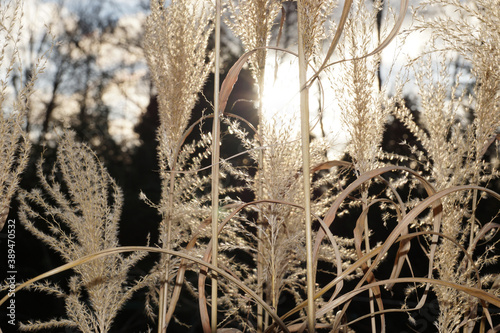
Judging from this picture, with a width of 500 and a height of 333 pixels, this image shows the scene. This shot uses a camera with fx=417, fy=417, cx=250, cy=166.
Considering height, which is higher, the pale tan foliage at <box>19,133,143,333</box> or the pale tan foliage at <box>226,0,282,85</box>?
the pale tan foliage at <box>226,0,282,85</box>

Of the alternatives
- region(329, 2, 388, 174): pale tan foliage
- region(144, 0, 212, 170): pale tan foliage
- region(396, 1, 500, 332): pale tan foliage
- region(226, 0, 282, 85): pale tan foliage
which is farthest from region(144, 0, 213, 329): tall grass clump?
region(396, 1, 500, 332): pale tan foliage

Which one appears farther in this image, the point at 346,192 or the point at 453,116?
the point at 453,116

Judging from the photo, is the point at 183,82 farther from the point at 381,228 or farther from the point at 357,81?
the point at 381,228

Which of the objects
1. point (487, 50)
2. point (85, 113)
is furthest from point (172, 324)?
point (487, 50)

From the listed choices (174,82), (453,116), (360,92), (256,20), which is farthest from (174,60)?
(453,116)

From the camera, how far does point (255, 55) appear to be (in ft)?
4.50

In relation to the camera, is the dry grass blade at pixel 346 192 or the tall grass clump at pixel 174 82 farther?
the tall grass clump at pixel 174 82

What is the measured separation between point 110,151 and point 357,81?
4.65m

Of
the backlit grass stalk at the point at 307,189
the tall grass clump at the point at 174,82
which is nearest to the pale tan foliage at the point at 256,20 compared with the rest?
the tall grass clump at the point at 174,82

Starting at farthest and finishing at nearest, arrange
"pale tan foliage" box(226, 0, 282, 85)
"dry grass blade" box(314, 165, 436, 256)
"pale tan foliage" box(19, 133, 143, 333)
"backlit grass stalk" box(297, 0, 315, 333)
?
"pale tan foliage" box(19, 133, 143, 333), "pale tan foliage" box(226, 0, 282, 85), "dry grass blade" box(314, 165, 436, 256), "backlit grass stalk" box(297, 0, 315, 333)

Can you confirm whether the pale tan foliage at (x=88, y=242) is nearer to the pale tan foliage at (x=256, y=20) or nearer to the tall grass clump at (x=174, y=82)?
the tall grass clump at (x=174, y=82)

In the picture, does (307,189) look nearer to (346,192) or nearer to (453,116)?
(346,192)

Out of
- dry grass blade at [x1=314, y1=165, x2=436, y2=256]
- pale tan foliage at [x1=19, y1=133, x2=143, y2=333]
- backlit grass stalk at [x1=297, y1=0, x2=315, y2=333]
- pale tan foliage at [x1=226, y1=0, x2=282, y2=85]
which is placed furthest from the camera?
pale tan foliage at [x1=19, y1=133, x2=143, y2=333]

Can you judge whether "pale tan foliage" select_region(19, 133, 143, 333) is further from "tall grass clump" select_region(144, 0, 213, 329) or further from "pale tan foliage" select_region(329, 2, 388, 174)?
"pale tan foliage" select_region(329, 2, 388, 174)
